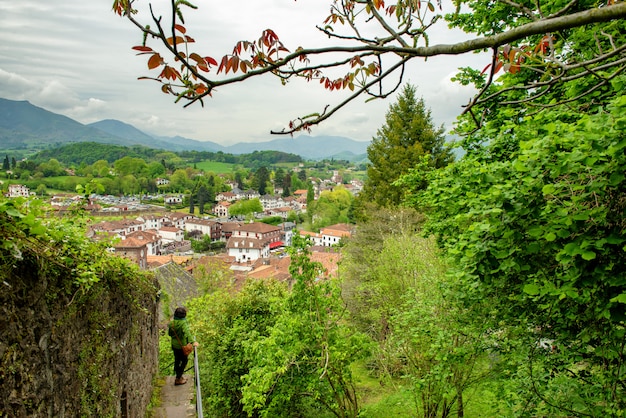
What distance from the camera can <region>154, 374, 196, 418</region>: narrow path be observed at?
21.7ft

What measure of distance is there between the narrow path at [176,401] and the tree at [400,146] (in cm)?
1642

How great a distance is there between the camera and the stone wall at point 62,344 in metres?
2.34

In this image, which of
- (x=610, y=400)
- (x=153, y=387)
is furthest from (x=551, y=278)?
(x=153, y=387)

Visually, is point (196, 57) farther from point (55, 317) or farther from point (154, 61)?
point (55, 317)

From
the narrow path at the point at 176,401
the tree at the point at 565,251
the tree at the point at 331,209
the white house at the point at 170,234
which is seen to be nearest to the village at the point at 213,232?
the white house at the point at 170,234

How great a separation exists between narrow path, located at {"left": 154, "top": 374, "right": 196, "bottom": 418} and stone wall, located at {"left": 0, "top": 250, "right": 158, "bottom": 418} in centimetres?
160

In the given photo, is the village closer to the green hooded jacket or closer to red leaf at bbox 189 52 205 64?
the green hooded jacket

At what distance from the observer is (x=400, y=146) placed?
23328mm

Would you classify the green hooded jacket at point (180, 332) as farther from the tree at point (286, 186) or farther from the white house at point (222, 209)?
the tree at point (286, 186)

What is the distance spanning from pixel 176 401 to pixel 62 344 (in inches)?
194

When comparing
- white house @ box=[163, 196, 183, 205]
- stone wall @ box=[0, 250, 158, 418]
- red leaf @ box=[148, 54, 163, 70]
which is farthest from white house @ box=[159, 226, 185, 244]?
red leaf @ box=[148, 54, 163, 70]

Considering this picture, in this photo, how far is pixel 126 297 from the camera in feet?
16.2

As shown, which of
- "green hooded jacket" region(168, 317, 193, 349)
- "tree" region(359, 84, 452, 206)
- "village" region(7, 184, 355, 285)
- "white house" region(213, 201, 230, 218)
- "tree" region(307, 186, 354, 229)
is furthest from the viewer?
A: "white house" region(213, 201, 230, 218)

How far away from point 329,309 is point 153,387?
12.3 feet
